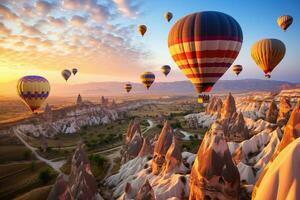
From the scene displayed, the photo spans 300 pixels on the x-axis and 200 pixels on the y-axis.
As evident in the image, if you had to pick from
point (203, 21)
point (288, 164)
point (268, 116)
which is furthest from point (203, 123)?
point (288, 164)

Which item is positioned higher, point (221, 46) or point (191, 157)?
point (221, 46)

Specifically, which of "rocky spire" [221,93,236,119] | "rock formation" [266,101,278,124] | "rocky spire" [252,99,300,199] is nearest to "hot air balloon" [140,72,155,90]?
"rocky spire" [221,93,236,119]

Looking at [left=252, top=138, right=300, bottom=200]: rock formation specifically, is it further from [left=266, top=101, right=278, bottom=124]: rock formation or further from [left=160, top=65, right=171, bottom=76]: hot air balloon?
[left=266, top=101, right=278, bottom=124]: rock formation

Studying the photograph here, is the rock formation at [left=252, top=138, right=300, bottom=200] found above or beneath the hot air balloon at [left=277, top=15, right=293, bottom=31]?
beneath

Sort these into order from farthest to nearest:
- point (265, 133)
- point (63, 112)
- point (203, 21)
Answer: point (63, 112), point (265, 133), point (203, 21)

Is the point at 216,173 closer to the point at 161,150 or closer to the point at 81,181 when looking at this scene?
the point at 161,150

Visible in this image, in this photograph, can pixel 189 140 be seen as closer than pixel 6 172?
No

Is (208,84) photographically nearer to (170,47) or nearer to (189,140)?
(170,47)
